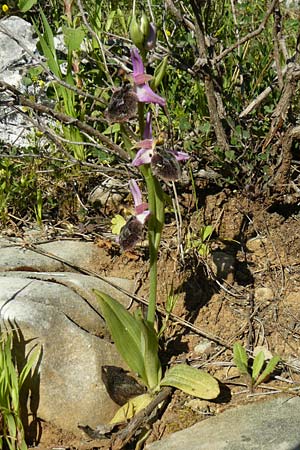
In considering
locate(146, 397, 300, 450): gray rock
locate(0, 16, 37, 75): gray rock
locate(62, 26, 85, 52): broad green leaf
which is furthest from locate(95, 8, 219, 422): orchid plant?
locate(0, 16, 37, 75): gray rock

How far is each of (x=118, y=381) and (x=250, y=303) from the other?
0.65 m

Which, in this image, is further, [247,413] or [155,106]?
[155,106]

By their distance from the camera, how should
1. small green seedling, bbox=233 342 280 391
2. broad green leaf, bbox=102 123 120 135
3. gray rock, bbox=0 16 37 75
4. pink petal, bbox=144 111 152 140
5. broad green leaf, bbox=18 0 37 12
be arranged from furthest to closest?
gray rock, bbox=0 16 37 75 → broad green leaf, bbox=102 123 120 135 → broad green leaf, bbox=18 0 37 12 → small green seedling, bbox=233 342 280 391 → pink petal, bbox=144 111 152 140

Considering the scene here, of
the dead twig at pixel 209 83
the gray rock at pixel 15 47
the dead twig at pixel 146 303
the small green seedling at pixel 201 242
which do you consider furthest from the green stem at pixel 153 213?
the gray rock at pixel 15 47

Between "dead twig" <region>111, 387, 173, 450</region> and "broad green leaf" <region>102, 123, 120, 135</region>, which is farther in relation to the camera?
"broad green leaf" <region>102, 123, 120, 135</region>

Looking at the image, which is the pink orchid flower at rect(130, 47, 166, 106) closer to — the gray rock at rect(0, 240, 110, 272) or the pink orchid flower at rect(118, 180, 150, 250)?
the pink orchid flower at rect(118, 180, 150, 250)

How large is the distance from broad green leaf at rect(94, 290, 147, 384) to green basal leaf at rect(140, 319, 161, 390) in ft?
0.05

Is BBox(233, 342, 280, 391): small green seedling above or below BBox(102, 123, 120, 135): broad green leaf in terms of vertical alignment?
below

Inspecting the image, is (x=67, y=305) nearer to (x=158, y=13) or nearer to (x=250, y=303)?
(x=250, y=303)

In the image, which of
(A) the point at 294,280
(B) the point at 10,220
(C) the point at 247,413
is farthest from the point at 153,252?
(B) the point at 10,220

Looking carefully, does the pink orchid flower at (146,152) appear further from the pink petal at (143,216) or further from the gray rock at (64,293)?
the gray rock at (64,293)

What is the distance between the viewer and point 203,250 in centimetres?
269

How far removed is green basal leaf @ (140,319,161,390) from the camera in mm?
2131

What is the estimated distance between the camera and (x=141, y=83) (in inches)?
74.5
